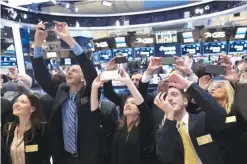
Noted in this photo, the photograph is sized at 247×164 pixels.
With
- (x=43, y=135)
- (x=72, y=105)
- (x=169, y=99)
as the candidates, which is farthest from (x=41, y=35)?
(x=169, y=99)

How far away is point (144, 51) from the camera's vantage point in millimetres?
11570

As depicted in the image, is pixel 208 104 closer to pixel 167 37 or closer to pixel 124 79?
pixel 124 79

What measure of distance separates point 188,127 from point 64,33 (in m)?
1.40

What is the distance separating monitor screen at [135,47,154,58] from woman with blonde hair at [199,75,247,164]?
861 centimetres

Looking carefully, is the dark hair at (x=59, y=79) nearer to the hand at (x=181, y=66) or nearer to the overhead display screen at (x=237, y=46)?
the hand at (x=181, y=66)

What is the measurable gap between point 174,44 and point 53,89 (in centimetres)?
796

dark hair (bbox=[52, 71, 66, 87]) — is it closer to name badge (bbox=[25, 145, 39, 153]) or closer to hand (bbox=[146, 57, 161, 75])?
name badge (bbox=[25, 145, 39, 153])

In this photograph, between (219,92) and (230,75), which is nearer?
(219,92)

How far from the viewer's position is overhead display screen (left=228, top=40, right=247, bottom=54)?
10.4 metres

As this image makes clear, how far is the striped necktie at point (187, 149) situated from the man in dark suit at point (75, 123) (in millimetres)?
847

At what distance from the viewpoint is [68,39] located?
9.14 feet

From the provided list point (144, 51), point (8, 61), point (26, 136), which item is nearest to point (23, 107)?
point (26, 136)

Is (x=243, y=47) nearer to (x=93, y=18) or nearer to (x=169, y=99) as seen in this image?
(x=169, y=99)

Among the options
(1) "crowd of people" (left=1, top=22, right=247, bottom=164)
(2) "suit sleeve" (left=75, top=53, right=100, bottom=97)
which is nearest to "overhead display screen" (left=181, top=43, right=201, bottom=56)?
(1) "crowd of people" (left=1, top=22, right=247, bottom=164)
